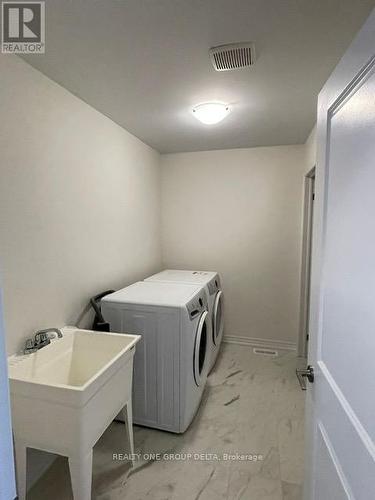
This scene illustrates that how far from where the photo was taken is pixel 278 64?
150 centimetres

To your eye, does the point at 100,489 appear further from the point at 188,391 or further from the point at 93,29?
the point at 93,29

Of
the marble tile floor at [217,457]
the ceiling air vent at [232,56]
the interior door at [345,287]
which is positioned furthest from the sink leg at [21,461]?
the ceiling air vent at [232,56]

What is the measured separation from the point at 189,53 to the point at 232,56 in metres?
0.22

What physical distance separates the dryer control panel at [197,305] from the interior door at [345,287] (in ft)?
3.06

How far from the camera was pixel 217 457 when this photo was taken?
1725mm

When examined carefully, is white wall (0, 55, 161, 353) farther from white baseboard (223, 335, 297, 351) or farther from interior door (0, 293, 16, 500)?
white baseboard (223, 335, 297, 351)

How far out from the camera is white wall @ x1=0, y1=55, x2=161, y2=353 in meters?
1.41

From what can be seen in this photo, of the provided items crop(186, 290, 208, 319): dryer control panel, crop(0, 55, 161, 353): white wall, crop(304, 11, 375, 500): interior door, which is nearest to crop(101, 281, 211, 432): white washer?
crop(186, 290, 208, 319): dryer control panel

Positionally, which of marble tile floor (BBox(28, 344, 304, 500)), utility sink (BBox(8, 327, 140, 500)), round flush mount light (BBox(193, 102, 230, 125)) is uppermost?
round flush mount light (BBox(193, 102, 230, 125))

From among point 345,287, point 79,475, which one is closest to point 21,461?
point 79,475

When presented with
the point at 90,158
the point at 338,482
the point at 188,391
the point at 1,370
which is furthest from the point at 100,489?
the point at 90,158

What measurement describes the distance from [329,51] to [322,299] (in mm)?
1267

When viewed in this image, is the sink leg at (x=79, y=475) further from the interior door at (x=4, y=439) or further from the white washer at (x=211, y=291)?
the white washer at (x=211, y=291)

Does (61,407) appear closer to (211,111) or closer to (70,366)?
(70,366)
